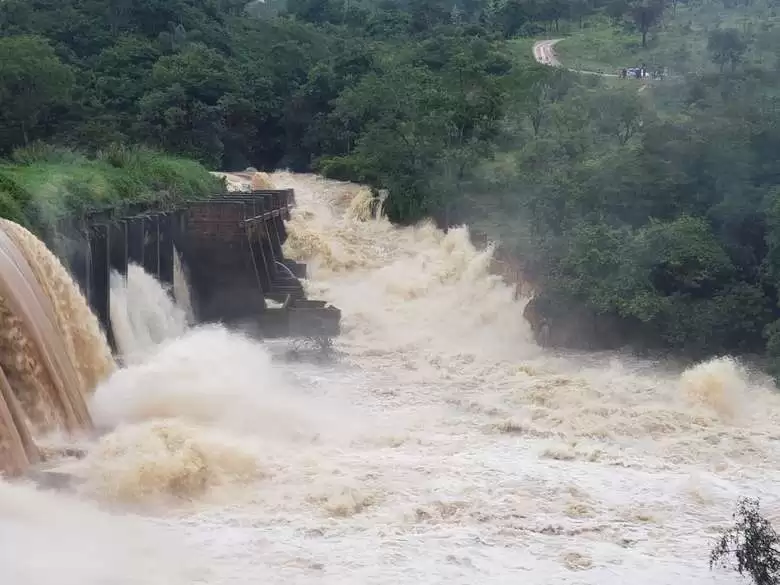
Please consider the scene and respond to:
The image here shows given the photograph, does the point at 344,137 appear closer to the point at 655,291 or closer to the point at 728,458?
the point at 655,291

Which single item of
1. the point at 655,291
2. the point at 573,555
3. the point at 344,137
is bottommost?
the point at 573,555

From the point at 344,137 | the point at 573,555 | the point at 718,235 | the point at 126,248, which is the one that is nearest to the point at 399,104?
the point at 344,137

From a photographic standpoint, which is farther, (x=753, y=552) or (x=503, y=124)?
(x=503, y=124)

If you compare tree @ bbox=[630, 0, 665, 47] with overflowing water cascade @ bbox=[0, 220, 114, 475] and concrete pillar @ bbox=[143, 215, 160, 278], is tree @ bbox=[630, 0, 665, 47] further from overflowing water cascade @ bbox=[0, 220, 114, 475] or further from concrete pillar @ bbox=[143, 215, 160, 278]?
overflowing water cascade @ bbox=[0, 220, 114, 475]

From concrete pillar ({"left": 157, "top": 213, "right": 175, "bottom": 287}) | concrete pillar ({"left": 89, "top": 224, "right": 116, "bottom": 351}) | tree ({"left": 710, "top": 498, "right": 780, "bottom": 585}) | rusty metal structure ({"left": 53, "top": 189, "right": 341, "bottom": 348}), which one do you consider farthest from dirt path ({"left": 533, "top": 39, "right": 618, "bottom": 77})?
tree ({"left": 710, "top": 498, "right": 780, "bottom": 585})

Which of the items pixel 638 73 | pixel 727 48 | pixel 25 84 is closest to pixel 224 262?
pixel 25 84

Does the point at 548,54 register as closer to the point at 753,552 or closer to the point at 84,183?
the point at 84,183
